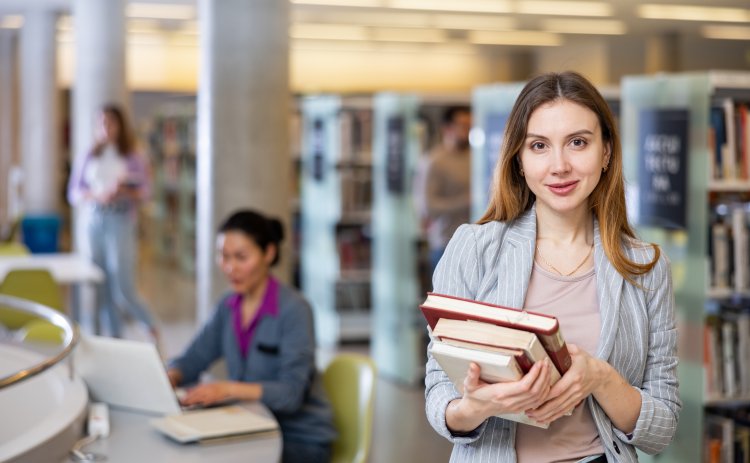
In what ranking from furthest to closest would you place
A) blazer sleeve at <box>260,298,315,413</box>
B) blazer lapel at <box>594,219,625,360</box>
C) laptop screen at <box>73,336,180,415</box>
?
blazer sleeve at <box>260,298,315,413</box>, laptop screen at <box>73,336,180,415</box>, blazer lapel at <box>594,219,625,360</box>

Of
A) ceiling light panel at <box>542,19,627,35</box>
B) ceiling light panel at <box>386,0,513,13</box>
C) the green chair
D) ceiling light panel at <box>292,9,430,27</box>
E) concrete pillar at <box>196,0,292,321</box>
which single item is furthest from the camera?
ceiling light panel at <box>542,19,627,35</box>

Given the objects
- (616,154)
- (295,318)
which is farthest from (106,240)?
(616,154)

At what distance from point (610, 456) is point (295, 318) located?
1.81 m

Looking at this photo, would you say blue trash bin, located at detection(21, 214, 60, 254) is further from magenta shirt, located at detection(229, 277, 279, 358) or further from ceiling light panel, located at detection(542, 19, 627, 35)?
magenta shirt, located at detection(229, 277, 279, 358)

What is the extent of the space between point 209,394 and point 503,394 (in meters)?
1.71

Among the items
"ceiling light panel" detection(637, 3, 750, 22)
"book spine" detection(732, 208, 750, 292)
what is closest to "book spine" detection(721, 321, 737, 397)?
"book spine" detection(732, 208, 750, 292)

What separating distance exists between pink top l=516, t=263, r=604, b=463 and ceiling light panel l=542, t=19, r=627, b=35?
11.8m

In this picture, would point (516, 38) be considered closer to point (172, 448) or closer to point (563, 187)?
point (172, 448)

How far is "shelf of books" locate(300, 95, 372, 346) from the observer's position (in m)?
8.43

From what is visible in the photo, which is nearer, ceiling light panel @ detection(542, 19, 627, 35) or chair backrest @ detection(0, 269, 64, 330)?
chair backrest @ detection(0, 269, 64, 330)

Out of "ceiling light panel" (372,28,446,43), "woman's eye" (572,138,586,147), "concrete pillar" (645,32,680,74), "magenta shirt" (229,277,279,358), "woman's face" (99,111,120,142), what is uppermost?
Answer: "ceiling light panel" (372,28,446,43)

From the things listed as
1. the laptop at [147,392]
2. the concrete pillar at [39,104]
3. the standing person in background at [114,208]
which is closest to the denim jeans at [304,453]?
the laptop at [147,392]

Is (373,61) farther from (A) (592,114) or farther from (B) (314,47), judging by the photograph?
(A) (592,114)

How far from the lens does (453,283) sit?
1.88 metres
